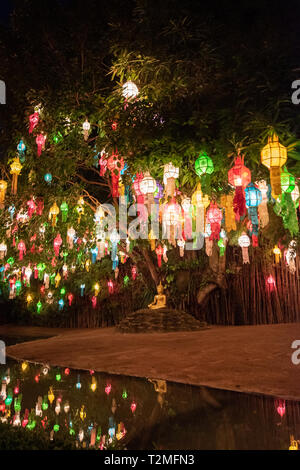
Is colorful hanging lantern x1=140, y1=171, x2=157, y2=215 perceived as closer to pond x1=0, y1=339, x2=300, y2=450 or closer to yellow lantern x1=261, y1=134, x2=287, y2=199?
yellow lantern x1=261, y1=134, x2=287, y2=199

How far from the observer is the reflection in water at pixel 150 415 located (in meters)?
2.18

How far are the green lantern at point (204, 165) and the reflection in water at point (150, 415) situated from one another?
2659mm

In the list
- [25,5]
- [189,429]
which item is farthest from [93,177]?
[189,429]

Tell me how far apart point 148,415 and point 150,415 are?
2 cm

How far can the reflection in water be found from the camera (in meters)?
2.18

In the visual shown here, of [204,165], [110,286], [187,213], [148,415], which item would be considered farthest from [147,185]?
[110,286]

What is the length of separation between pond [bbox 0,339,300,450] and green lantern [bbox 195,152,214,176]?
2.66 meters

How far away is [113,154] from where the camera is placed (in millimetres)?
5301

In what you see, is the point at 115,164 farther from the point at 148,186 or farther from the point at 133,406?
the point at 133,406

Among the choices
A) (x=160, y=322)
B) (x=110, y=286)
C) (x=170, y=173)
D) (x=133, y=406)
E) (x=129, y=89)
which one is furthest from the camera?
(x=110, y=286)

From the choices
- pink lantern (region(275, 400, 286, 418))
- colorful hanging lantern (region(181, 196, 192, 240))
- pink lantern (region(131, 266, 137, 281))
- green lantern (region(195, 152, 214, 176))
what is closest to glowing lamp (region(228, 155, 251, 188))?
green lantern (region(195, 152, 214, 176))

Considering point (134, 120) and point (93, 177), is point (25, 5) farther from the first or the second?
point (93, 177)

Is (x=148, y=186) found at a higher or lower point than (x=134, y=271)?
higher

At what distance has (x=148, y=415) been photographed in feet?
8.95
